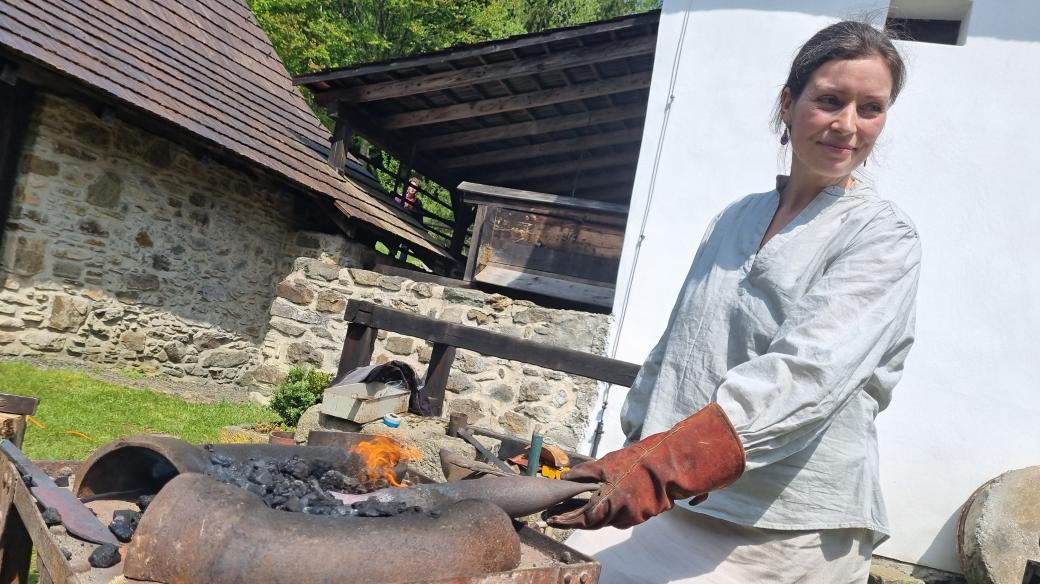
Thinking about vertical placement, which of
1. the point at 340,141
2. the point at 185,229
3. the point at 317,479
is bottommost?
the point at 317,479

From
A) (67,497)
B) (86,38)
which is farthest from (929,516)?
(86,38)

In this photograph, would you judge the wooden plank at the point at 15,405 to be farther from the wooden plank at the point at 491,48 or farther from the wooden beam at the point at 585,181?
the wooden beam at the point at 585,181

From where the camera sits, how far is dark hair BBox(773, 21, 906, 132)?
5.09ft

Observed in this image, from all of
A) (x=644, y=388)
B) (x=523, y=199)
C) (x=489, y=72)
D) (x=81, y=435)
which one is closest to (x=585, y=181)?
(x=489, y=72)

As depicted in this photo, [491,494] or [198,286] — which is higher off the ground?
[198,286]

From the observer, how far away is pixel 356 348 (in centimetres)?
481

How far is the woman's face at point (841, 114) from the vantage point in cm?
155

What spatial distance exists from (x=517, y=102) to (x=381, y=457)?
679 cm

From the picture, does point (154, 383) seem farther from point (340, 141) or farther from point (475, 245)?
point (340, 141)

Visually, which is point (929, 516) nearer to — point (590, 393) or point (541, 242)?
point (590, 393)

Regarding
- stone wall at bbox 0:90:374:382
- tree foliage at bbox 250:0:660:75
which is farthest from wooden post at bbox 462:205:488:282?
tree foliage at bbox 250:0:660:75

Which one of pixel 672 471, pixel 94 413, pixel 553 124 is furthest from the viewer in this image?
pixel 553 124

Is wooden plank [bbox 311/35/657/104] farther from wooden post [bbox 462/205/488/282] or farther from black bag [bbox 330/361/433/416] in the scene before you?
black bag [bbox 330/361/433/416]

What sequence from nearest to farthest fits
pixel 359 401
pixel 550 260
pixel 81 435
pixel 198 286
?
pixel 359 401 → pixel 81 435 → pixel 550 260 → pixel 198 286
